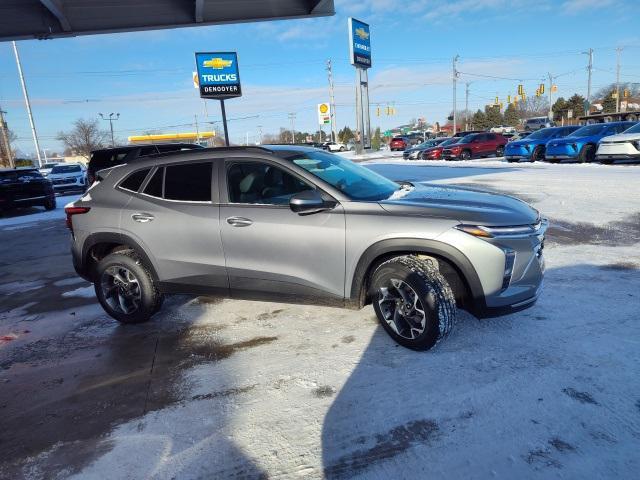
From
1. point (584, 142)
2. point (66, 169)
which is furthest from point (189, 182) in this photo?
point (66, 169)

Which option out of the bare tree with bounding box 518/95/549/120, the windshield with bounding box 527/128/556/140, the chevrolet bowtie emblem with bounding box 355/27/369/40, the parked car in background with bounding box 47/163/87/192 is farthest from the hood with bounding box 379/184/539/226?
the bare tree with bounding box 518/95/549/120

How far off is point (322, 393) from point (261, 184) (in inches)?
74.3

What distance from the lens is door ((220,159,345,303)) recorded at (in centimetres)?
340

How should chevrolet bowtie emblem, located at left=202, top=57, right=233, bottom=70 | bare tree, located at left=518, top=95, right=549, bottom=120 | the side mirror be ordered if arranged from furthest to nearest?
bare tree, located at left=518, top=95, right=549, bottom=120 < chevrolet bowtie emblem, located at left=202, top=57, right=233, bottom=70 < the side mirror

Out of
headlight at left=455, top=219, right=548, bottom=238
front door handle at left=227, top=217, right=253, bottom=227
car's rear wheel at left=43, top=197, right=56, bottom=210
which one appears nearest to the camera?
headlight at left=455, top=219, right=548, bottom=238

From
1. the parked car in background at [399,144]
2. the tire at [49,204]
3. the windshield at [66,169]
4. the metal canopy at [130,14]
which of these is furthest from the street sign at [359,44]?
the tire at [49,204]

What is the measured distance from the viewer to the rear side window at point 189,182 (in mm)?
3922

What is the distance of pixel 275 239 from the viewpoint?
3.54m

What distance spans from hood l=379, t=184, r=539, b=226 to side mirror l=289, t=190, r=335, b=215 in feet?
1.58

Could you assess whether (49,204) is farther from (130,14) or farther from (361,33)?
(361,33)

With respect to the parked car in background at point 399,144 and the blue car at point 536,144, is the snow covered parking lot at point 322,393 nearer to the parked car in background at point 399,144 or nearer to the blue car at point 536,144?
the blue car at point 536,144

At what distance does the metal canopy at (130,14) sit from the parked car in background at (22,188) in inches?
150

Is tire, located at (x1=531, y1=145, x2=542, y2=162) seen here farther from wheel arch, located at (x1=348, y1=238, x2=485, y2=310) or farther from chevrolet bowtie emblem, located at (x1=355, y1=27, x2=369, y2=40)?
chevrolet bowtie emblem, located at (x1=355, y1=27, x2=369, y2=40)

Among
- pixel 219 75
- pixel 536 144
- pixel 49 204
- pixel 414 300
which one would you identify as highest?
pixel 219 75
